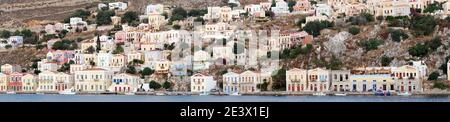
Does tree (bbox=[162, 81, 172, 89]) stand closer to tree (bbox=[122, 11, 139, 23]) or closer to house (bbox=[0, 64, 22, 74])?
house (bbox=[0, 64, 22, 74])

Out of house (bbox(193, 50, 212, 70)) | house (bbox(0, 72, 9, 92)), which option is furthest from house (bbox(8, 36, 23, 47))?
house (bbox(193, 50, 212, 70))

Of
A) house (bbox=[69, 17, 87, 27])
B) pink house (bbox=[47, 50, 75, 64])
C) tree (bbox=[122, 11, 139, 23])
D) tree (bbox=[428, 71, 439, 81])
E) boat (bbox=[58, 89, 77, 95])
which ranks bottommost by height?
boat (bbox=[58, 89, 77, 95])

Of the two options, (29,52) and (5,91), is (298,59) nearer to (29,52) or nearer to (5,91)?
(5,91)

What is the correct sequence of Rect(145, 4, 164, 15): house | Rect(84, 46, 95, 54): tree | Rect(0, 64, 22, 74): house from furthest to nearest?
Rect(145, 4, 164, 15): house
Rect(84, 46, 95, 54): tree
Rect(0, 64, 22, 74): house

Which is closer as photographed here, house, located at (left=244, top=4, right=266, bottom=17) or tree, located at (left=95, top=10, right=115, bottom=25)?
house, located at (left=244, top=4, right=266, bottom=17)

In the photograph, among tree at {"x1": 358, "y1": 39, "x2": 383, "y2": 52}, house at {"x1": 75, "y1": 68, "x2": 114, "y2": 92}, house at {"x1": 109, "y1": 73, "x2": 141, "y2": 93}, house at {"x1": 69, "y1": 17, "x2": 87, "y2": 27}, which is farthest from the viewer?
house at {"x1": 69, "y1": 17, "x2": 87, "y2": 27}

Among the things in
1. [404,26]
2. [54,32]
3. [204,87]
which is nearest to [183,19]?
[54,32]

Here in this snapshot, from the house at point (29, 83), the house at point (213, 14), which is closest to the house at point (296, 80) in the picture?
the house at point (29, 83)
